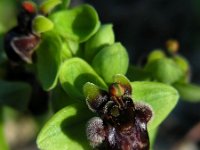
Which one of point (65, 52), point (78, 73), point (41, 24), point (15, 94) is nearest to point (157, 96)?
point (78, 73)

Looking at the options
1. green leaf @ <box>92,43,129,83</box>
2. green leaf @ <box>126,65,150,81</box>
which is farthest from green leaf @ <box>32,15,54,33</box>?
green leaf @ <box>126,65,150,81</box>

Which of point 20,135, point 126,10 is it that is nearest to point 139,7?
point 126,10

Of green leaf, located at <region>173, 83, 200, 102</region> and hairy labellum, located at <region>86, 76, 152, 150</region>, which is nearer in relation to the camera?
hairy labellum, located at <region>86, 76, 152, 150</region>

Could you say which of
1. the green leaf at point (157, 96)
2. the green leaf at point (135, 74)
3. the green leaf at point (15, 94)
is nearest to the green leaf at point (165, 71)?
the green leaf at point (135, 74)

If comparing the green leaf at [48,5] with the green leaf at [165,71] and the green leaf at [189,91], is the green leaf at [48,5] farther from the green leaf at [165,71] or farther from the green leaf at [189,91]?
the green leaf at [189,91]

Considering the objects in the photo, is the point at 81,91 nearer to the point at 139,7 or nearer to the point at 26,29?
the point at 26,29

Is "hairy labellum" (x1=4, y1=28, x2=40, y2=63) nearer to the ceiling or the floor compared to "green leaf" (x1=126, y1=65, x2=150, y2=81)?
nearer to the ceiling

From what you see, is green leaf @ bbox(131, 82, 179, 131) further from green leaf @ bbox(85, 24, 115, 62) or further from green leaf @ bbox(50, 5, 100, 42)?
green leaf @ bbox(50, 5, 100, 42)
